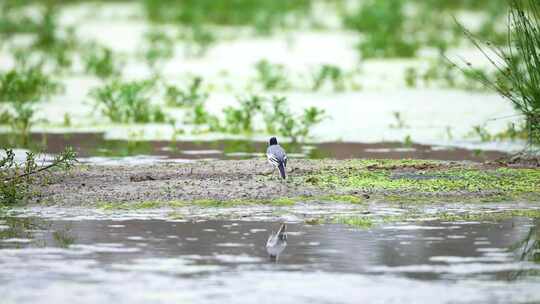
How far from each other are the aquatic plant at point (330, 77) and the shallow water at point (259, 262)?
8.15m

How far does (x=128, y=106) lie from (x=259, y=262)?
781cm

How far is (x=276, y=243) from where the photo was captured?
7.71 meters

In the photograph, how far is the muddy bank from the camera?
9.34 metres

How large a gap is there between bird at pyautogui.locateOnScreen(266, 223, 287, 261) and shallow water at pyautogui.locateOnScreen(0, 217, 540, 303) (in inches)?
1.8

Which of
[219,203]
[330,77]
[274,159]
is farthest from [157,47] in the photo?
[219,203]

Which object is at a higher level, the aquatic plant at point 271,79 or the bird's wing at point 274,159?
the aquatic plant at point 271,79

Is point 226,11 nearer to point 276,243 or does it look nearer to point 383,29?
Answer: point 383,29

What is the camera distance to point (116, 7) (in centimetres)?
3042

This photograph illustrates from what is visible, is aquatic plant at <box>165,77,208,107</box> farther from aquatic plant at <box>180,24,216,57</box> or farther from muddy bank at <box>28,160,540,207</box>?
aquatic plant at <box>180,24,216,57</box>

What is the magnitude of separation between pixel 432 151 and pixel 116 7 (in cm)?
1890

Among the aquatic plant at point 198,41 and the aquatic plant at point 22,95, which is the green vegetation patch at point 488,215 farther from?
the aquatic plant at point 198,41

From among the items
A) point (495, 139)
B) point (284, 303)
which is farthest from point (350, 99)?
point (284, 303)

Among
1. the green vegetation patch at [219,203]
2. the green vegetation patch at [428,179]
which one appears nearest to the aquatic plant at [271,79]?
the green vegetation patch at [428,179]

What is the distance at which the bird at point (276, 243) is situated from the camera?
7.39 m
